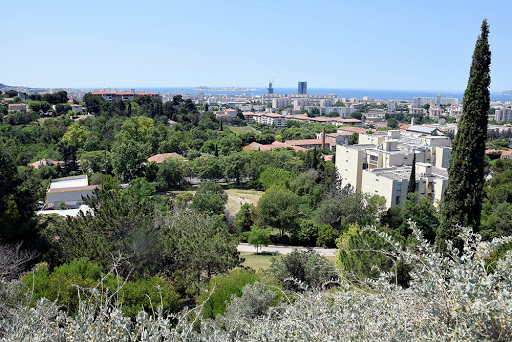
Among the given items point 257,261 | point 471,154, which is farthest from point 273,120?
point 471,154

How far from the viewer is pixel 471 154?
13.6 meters

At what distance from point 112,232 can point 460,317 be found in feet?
36.7

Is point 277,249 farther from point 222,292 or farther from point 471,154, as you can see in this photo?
point 222,292

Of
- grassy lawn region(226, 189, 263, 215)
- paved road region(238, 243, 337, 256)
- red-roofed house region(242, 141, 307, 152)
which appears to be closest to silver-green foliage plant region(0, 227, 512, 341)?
paved road region(238, 243, 337, 256)

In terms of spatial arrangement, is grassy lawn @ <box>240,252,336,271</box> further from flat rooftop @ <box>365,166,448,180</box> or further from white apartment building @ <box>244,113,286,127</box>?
white apartment building @ <box>244,113,286,127</box>

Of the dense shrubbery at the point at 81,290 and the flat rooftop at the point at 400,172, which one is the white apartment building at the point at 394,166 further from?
the dense shrubbery at the point at 81,290

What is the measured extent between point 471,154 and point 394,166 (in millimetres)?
13970

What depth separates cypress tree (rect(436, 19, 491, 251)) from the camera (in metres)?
13.4

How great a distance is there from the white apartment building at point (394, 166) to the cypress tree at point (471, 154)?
9.50 metres

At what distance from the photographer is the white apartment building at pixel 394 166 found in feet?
77.7

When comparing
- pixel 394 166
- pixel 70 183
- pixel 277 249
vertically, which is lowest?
pixel 277 249

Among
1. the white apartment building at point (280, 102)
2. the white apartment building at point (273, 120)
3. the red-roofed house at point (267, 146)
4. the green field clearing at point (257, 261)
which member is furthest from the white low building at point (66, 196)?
the white apartment building at point (280, 102)

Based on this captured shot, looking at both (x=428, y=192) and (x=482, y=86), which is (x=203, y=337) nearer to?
(x=482, y=86)

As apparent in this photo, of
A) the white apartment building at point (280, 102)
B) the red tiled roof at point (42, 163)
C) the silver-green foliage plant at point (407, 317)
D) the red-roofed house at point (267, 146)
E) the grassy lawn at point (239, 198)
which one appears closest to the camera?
the silver-green foliage plant at point (407, 317)
